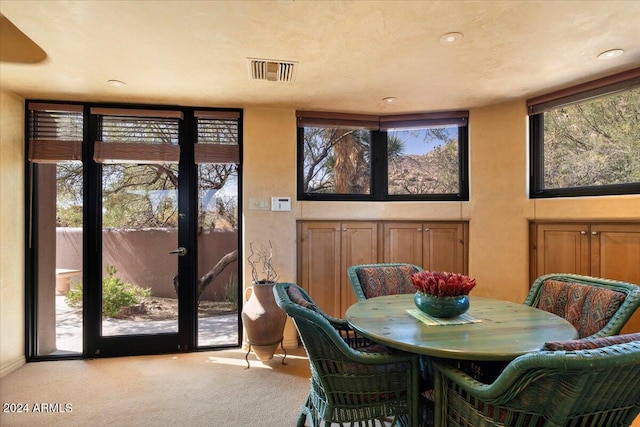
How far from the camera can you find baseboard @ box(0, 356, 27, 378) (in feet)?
8.71

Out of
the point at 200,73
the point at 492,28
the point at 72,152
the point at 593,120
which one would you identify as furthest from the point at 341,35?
the point at 72,152

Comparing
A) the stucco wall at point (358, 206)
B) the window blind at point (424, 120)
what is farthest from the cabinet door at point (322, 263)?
the window blind at point (424, 120)

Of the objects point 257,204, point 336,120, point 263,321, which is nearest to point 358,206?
point 336,120

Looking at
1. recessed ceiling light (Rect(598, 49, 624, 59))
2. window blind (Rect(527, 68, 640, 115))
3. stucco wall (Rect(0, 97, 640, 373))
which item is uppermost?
recessed ceiling light (Rect(598, 49, 624, 59))

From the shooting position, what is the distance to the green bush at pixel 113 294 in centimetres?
305

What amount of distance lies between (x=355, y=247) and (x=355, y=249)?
0.02m

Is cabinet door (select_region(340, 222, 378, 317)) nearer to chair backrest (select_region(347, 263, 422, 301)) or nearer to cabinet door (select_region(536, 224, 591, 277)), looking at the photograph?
chair backrest (select_region(347, 263, 422, 301))

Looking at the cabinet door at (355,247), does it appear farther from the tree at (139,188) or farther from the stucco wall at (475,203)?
the tree at (139,188)

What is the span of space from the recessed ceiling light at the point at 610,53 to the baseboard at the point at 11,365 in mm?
4904

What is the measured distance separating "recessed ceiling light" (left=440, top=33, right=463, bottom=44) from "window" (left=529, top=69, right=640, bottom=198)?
4.46 feet

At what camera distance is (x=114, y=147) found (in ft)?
9.87

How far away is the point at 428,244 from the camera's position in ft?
11.0

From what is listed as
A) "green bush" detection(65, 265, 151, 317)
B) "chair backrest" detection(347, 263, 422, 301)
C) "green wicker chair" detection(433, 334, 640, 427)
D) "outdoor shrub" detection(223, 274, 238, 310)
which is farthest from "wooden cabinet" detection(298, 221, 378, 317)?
"green wicker chair" detection(433, 334, 640, 427)

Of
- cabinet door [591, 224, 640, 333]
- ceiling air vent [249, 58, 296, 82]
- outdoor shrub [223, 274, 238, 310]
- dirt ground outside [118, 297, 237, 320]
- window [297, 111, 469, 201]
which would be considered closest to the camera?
A: ceiling air vent [249, 58, 296, 82]
